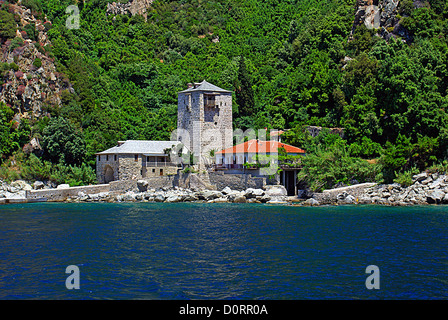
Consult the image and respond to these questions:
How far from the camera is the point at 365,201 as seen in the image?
3203 centimetres

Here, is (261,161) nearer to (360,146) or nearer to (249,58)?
(360,146)

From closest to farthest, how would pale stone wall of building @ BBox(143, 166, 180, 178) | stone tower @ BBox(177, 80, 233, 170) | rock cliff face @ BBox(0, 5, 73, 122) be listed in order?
pale stone wall of building @ BBox(143, 166, 180, 178)
stone tower @ BBox(177, 80, 233, 170)
rock cliff face @ BBox(0, 5, 73, 122)

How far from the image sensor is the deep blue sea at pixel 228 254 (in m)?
12.6

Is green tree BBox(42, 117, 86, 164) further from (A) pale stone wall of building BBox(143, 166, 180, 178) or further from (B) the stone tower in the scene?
(B) the stone tower

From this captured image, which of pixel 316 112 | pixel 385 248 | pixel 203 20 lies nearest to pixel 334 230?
pixel 385 248

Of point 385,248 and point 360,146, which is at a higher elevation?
point 360,146

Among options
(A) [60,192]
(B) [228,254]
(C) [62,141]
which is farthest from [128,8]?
(B) [228,254]

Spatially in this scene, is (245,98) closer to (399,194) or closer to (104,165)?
(104,165)

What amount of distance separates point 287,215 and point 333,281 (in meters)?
13.7

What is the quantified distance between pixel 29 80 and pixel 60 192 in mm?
14149

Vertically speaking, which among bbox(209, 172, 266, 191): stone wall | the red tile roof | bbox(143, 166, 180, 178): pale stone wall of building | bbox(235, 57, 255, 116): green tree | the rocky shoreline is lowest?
the rocky shoreline

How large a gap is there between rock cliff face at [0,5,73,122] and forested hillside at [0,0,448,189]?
1129 mm

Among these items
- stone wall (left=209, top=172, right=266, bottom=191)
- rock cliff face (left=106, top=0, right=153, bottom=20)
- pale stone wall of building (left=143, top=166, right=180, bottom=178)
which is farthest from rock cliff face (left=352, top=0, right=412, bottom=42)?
rock cliff face (left=106, top=0, right=153, bottom=20)

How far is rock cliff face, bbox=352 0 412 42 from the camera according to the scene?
1817 inches
